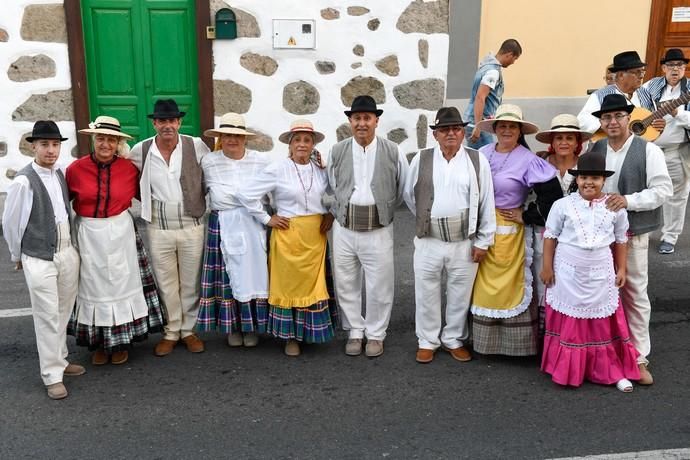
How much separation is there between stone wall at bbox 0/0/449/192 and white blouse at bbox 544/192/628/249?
4210 millimetres

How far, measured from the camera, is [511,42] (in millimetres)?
7445

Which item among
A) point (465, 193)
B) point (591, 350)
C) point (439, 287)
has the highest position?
point (465, 193)

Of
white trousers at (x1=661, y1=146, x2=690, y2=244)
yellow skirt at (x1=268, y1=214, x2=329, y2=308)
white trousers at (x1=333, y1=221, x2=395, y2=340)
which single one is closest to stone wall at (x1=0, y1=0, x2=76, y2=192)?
yellow skirt at (x1=268, y1=214, x2=329, y2=308)

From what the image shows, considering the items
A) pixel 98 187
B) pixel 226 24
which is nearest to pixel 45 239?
pixel 98 187

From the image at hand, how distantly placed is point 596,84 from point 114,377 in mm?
7029

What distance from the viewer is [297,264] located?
460 cm

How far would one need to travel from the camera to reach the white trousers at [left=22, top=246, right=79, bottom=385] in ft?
13.3

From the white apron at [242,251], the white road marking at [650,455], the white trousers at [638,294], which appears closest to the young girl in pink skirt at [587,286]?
the white trousers at [638,294]

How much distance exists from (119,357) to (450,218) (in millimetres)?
2152

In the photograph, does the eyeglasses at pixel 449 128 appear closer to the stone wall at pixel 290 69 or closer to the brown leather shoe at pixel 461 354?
the brown leather shoe at pixel 461 354

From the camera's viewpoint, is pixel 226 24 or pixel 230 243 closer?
pixel 230 243

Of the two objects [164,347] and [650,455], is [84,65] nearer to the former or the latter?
[164,347]

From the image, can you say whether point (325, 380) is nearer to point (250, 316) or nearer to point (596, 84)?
point (250, 316)

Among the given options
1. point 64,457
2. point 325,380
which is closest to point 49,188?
point 64,457
